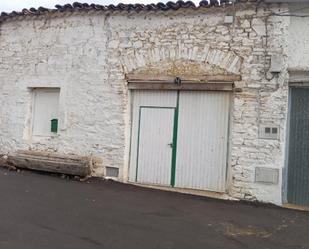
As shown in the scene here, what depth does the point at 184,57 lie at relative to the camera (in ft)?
35.3

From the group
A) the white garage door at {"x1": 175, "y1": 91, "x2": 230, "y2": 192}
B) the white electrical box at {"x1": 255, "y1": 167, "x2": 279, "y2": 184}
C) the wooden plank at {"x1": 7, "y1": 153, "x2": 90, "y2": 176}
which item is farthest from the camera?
the wooden plank at {"x1": 7, "y1": 153, "x2": 90, "y2": 176}

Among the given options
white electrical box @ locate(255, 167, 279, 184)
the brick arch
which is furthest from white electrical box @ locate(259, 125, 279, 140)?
the brick arch

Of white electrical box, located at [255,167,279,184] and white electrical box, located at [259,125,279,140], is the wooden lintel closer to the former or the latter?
white electrical box, located at [259,125,279,140]

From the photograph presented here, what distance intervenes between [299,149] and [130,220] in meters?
4.15

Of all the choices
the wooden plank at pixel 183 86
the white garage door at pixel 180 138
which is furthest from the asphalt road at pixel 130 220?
the wooden plank at pixel 183 86

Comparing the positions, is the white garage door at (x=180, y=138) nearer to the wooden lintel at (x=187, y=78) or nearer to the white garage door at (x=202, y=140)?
the white garage door at (x=202, y=140)

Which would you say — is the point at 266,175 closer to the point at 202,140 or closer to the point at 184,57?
the point at 202,140

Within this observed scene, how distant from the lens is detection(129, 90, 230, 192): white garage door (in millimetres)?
10539

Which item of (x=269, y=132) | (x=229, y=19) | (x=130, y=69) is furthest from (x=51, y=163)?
(x=229, y=19)

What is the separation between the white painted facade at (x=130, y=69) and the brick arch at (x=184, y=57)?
2cm

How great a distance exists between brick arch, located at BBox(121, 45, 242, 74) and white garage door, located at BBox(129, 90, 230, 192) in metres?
0.63

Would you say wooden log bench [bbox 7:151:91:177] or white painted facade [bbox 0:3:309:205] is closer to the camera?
white painted facade [bbox 0:3:309:205]

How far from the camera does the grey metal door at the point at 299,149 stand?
9.89 m

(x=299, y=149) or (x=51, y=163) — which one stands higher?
(x=299, y=149)
